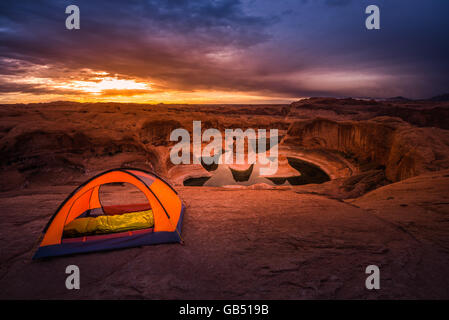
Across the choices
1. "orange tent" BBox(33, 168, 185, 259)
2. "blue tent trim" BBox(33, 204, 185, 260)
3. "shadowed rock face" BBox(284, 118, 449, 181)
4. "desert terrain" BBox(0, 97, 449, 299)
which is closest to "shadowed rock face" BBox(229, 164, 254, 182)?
"shadowed rock face" BBox(284, 118, 449, 181)

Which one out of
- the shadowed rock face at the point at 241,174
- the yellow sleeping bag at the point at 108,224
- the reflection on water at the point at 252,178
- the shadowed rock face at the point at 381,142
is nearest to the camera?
the yellow sleeping bag at the point at 108,224

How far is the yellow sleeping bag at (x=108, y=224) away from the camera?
5270 millimetres

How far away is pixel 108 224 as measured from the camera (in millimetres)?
5777

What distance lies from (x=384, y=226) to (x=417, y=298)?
3.21 meters

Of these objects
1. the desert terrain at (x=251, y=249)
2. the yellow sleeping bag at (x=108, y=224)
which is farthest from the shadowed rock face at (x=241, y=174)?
the yellow sleeping bag at (x=108, y=224)

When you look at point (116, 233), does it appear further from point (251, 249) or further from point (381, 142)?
point (381, 142)

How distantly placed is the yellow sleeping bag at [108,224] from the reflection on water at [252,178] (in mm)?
25784

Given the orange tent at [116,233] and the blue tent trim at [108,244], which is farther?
the orange tent at [116,233]

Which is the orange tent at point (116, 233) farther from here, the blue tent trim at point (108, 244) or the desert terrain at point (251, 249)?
the desert terrain at point (251, 249)

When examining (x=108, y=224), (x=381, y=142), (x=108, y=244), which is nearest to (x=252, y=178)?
(x=381, y=142)

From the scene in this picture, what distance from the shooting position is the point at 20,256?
4664mm
